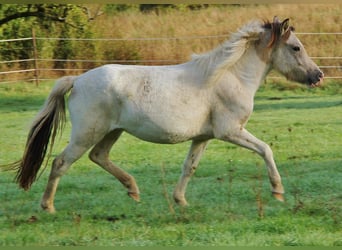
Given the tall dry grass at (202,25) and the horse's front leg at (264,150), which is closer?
the horse's front leg at (264,150)

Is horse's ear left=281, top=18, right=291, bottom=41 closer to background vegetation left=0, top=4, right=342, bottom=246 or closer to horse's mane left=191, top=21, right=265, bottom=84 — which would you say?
horse's mane left=191, top=21, right=265, bottom=84

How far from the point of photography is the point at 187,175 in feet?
28.5

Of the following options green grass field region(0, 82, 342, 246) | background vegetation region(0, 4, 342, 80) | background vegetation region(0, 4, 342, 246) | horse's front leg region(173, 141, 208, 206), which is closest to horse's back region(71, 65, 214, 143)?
horse's front leg region(173, 141, 208, 206)

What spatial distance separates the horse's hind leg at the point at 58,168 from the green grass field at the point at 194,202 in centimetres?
14

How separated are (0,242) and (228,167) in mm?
4844

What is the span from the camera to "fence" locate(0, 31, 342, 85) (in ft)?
77.3

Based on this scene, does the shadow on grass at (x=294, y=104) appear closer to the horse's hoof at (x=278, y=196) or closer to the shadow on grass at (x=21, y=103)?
the shadow on grass at (x=21, y=103)

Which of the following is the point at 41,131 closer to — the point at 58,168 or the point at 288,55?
the point at 58,168

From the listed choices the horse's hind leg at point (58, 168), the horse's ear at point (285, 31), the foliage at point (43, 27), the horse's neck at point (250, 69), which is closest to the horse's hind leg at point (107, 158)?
the horse's hind leg at point (58, 168)

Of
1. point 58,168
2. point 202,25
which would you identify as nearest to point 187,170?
point 58,168

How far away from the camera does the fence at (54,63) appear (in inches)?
928

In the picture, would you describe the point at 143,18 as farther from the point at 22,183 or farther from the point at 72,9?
the point at 22,183

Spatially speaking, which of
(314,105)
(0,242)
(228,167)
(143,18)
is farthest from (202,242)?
(143,18)

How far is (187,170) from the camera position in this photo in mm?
8672
